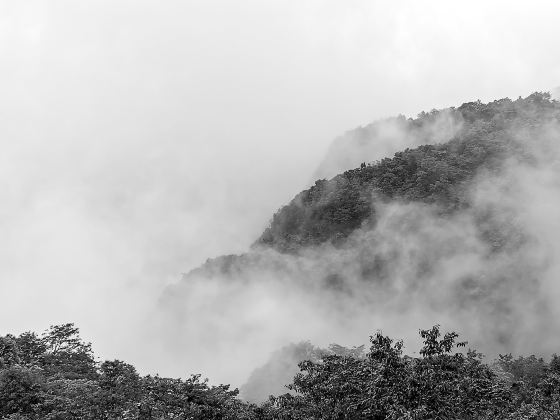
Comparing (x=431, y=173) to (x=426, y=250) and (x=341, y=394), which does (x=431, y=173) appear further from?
(x=341, y=394)

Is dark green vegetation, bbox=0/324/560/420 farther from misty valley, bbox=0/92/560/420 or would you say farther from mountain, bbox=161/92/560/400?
mountain, bbox=161/92/560/400

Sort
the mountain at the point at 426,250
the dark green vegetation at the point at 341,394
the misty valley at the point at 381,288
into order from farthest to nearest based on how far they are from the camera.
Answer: the mountain at the point at 426,250, the misty valley at the point at 381,288, the dark green vegetation at the point at 341,394

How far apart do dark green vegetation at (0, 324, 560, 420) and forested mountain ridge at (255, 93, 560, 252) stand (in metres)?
36.3

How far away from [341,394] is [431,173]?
181 ft

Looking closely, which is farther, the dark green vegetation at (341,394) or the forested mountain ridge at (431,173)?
the forested mountain ridge at (431,173)

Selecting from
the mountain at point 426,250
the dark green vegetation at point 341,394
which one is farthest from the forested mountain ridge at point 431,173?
the dark green vegetation at point 341,394

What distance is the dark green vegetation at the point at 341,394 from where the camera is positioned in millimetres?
17297

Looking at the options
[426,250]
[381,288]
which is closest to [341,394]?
[426,250]

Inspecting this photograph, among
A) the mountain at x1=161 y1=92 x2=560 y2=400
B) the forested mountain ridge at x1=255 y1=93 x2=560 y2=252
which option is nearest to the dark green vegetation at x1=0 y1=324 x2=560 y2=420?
the mountain at x1=161 y1=92 x2=560 y2=400

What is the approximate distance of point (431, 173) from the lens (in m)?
72.4

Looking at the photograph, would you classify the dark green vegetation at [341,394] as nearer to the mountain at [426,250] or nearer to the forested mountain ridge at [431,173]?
the mountain at [426,250]

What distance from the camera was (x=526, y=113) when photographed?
7550cm

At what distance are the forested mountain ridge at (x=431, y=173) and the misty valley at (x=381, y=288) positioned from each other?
0.23 metres

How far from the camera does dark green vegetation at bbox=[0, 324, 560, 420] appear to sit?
17297 mm
